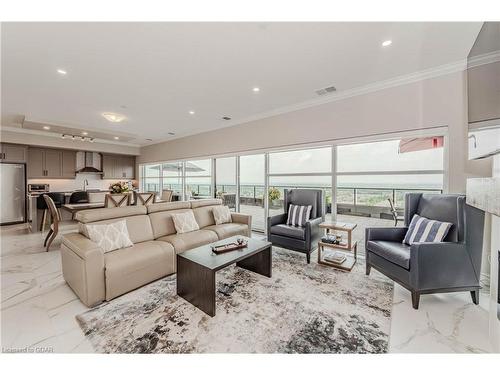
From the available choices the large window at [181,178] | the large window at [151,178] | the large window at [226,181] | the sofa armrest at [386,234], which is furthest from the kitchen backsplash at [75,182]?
the sofa armrest at [386,234]

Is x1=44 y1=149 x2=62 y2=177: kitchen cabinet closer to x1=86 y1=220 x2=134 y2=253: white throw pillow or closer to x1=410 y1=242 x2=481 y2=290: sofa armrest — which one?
x1=86 y1=220 x2=134 y2=253: white throw pillow

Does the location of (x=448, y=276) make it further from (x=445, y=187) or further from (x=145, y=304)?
(x=145, y=304)

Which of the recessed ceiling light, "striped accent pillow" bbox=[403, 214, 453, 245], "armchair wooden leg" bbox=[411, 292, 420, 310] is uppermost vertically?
the recessed ceiling light

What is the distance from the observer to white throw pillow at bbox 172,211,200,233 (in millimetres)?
3336

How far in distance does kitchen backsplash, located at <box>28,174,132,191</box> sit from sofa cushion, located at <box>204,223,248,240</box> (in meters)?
5.99

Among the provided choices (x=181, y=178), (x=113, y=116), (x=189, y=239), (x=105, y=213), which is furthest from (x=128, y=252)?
(x=181, y=178)

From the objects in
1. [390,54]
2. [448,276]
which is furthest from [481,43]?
[448,276]

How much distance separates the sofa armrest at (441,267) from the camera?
206cm

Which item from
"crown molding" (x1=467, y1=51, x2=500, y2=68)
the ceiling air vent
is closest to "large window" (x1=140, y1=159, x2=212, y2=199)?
the ceiling air vent

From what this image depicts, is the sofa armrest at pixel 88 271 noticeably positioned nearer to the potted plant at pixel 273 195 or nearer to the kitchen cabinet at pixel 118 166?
the potted plant at pixel 273 195

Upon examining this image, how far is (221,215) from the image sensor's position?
407 cm

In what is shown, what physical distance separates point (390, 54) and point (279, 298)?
3097mm

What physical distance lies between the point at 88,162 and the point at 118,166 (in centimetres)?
94

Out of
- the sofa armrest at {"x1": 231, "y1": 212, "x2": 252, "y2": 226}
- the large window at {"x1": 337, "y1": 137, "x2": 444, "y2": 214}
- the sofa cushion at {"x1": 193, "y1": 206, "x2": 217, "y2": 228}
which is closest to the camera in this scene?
the large window at {"x1": 337, "y1": 137, "x2": 444, "y2": 214}
